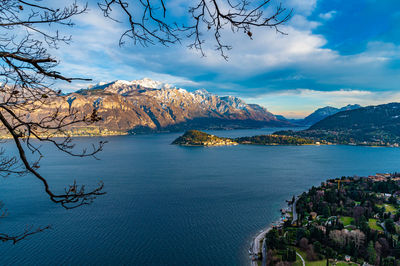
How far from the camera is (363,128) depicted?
142 meters

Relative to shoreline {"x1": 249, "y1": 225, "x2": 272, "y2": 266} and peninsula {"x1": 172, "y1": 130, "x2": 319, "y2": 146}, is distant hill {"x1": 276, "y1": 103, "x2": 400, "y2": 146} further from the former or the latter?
shoreline {"x1": 249, "y1": 225, "x2": 272, "y2": 266}

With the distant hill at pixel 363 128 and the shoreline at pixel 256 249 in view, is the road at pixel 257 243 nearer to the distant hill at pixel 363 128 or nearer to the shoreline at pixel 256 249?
the shoreline at pixel 256 249

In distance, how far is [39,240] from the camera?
22906mm

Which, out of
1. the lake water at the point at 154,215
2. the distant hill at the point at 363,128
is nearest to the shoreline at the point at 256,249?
the lake water at the point at 154,215

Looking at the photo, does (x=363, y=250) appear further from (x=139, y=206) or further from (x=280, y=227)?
(x=139, y=206)

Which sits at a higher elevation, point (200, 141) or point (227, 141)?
point (200, 141)

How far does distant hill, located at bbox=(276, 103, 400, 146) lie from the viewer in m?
115

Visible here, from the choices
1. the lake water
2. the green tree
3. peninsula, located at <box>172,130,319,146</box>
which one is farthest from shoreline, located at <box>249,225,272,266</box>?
peninsula, located at <box>172,130,319,146</box>

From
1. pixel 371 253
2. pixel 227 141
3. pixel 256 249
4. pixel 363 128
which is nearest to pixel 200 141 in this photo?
pixel 227 141

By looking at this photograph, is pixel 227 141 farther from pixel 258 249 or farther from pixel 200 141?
pixel 258 249

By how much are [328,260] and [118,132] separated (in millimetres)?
176655

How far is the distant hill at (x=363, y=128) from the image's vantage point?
379 ft

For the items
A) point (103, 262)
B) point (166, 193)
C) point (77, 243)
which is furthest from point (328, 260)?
point (166, 193)

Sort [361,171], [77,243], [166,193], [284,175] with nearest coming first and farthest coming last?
1. [77,243]
2. [166,193]
3. [284,175]
4. [361,171]
